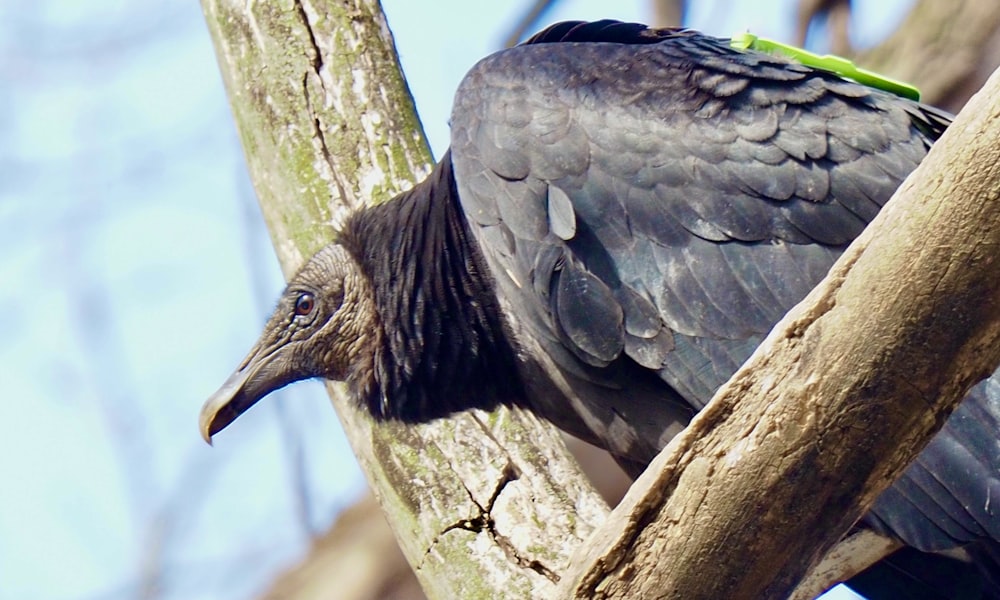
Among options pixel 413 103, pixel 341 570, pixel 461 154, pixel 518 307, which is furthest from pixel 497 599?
pixel 341 570

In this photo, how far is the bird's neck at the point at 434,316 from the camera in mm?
3803

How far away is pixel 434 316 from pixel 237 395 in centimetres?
75

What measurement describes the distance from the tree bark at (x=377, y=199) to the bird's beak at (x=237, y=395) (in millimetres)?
293

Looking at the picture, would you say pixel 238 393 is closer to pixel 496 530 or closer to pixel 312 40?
pixel 496 530

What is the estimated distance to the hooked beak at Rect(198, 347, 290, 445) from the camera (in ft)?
13.0

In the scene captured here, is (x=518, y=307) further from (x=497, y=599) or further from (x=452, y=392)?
(x=497, y=599)

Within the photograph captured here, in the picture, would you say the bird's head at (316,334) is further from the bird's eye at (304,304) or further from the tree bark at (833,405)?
the tree bark at (833,405)

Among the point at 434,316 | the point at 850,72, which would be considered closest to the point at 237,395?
the point at 434,316

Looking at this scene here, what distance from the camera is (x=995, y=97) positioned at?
86.0 inches

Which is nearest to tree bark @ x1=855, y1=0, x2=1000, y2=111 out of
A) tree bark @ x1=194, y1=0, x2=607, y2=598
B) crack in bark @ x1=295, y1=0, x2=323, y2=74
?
tree bark @ x1=194, y1=0, x2=607, y2=598

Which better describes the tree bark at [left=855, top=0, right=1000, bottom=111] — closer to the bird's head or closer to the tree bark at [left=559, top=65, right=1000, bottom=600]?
the bird's head

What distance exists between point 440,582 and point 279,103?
1.79 metres

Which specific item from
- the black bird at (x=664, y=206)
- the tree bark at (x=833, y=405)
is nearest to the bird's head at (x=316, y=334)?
the black bird at (x=664, y=206)

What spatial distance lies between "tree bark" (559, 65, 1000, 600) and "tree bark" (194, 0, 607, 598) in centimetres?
98
